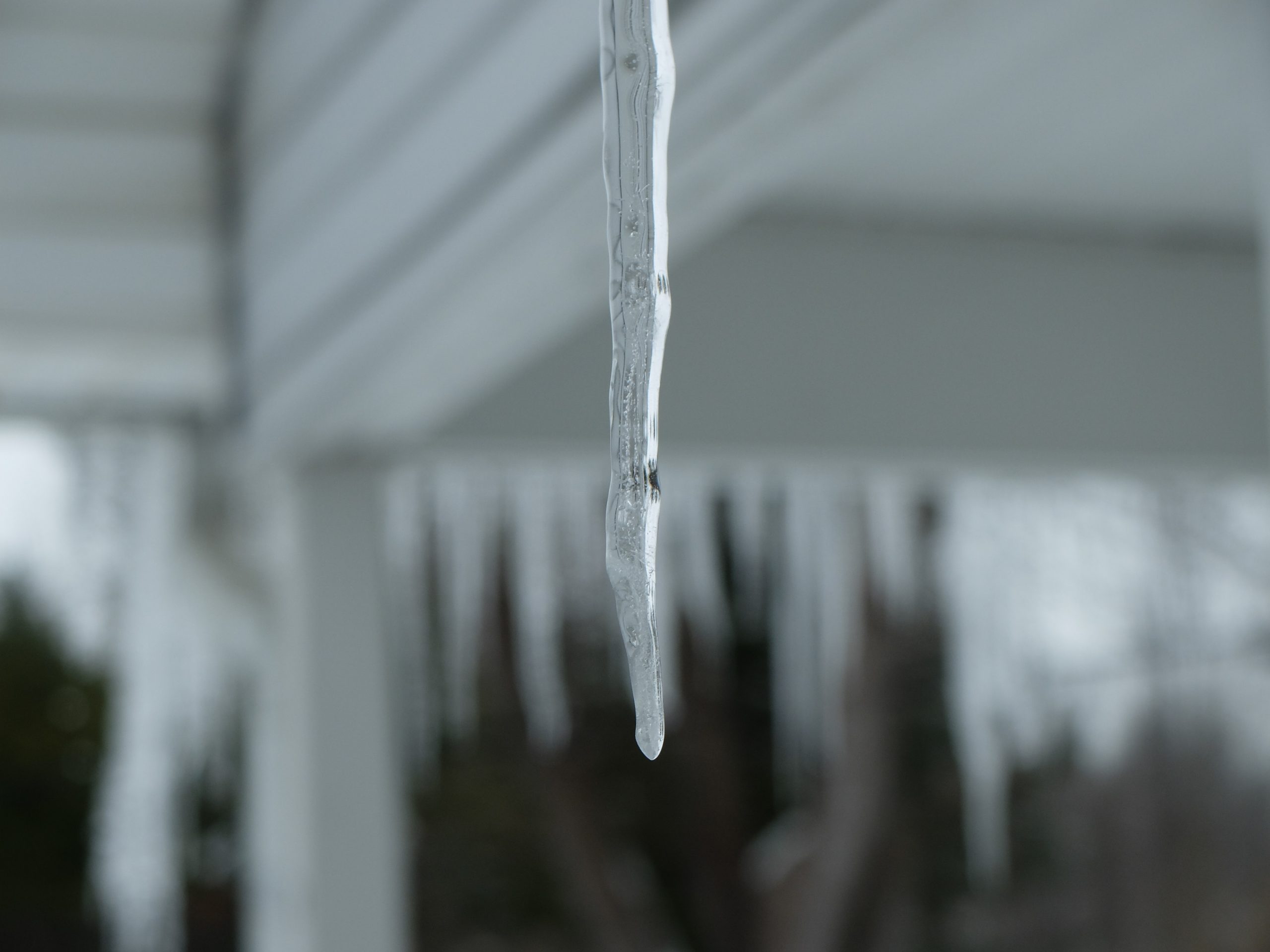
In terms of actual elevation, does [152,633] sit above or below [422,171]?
below

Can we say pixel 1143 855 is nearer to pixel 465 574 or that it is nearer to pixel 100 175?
pixel 465 574

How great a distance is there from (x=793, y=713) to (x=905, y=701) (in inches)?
25.9

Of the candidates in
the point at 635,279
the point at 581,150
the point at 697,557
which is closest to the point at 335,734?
the point at 581,150

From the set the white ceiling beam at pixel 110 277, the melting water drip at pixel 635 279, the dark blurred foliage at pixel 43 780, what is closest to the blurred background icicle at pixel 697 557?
the white ceiling beam at pixel 110 277

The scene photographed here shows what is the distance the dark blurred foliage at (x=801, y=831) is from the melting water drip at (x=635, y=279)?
5416 mm

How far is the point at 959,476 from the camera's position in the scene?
2.29 meters

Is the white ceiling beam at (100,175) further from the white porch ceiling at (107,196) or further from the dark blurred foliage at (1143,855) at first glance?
the dark blurred foliage at (1143,855)

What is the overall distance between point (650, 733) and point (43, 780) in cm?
593

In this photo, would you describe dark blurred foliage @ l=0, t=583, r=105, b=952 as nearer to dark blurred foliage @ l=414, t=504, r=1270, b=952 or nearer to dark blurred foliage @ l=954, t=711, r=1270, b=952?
dark blurred foliage @ l=414, t=504, r=1270, b=952

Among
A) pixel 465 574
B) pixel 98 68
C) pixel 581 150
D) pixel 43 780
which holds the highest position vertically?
pixel 98 68

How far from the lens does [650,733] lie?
0.39 metres

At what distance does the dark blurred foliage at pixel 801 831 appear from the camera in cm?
590

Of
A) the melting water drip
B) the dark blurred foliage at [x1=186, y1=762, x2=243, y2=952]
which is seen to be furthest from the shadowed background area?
the dark blurred foliage at [x1=186, y1=762, x2=243, y2=952]

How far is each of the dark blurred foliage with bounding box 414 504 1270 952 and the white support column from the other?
4226 mm
